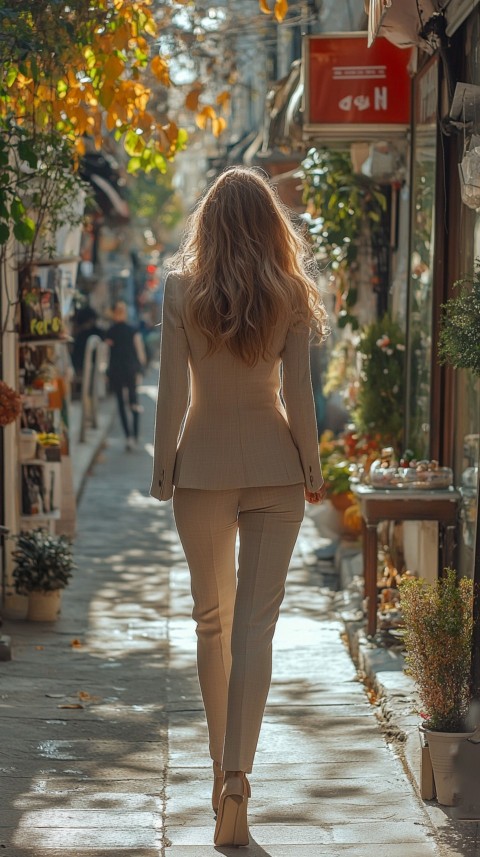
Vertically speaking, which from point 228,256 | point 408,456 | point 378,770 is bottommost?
point 378,770

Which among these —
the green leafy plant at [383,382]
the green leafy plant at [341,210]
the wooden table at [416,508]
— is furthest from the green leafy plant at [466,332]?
the green leafy plant at [341,210]

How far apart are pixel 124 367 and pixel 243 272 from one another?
46.3ft

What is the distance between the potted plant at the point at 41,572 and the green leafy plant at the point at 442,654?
376 cm

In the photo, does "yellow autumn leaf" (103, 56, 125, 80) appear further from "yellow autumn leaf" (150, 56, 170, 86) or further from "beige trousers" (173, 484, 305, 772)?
"beige trousers" (173, 484, 305, 772)

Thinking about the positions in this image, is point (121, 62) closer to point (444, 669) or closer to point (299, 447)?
point (299, 447)

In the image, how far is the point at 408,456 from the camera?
25.0ft

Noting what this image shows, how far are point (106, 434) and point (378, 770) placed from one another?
1555 centimetres

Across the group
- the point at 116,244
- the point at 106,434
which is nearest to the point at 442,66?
the point at 106,434

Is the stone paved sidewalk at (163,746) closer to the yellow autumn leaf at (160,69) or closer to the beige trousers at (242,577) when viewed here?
the beige trousers at (242,577)

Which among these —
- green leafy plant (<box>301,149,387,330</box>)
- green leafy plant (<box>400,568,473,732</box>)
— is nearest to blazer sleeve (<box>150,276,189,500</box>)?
green leafy plant (<box>400,568,473,732</box>)


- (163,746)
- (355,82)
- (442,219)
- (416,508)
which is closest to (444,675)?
(163,746)

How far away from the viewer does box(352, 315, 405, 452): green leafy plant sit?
344 inches

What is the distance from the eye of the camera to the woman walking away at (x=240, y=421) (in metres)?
4.23

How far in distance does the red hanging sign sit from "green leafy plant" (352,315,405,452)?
1.33 meters
